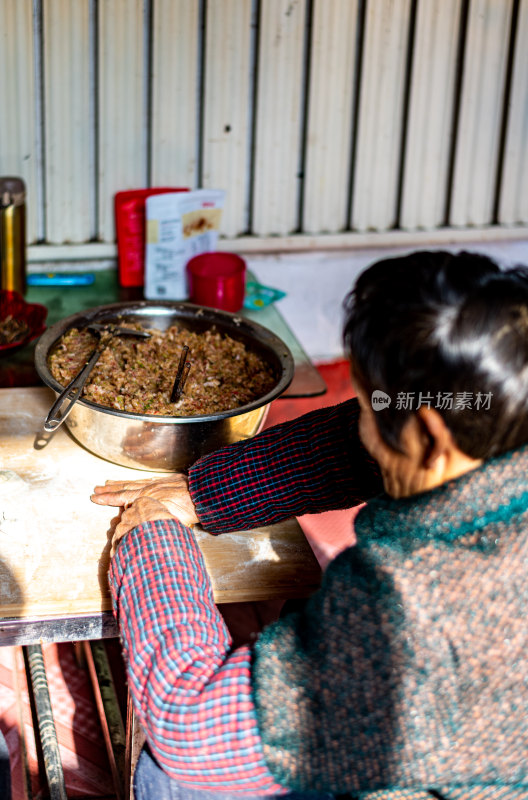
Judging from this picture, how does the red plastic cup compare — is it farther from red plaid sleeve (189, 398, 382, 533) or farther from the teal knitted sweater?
the teal knitted sweater

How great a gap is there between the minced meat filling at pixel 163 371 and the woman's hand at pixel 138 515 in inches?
8.8

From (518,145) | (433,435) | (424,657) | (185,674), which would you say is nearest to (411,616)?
(424,657)

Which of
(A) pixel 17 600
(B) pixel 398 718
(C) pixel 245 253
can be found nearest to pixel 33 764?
(A) pixel 17 600

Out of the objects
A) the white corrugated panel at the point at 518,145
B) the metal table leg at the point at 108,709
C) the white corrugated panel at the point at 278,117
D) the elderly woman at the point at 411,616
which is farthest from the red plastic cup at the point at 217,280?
the elderly woman at the point at 411,616

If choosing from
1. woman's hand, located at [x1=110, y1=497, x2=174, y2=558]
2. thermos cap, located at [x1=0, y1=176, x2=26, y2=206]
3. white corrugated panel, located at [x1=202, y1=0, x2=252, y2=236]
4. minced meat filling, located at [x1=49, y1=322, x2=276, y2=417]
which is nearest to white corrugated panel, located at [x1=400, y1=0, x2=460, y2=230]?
white corrugated panel, located at [x1=202, y1=0, x2=252, y2=236]

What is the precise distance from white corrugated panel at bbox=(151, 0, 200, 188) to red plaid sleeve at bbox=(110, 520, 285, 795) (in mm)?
1945

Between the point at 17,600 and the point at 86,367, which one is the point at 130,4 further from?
the point at 17,600

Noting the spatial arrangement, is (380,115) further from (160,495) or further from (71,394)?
(160,495)

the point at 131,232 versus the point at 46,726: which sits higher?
the point at 131,232

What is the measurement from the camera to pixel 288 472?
1.50 m

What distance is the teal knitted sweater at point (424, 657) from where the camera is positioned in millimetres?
994

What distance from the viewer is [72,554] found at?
1.42 metres

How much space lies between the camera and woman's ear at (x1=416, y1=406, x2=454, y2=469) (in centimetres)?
97

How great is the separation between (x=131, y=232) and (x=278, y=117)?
2.23ft
